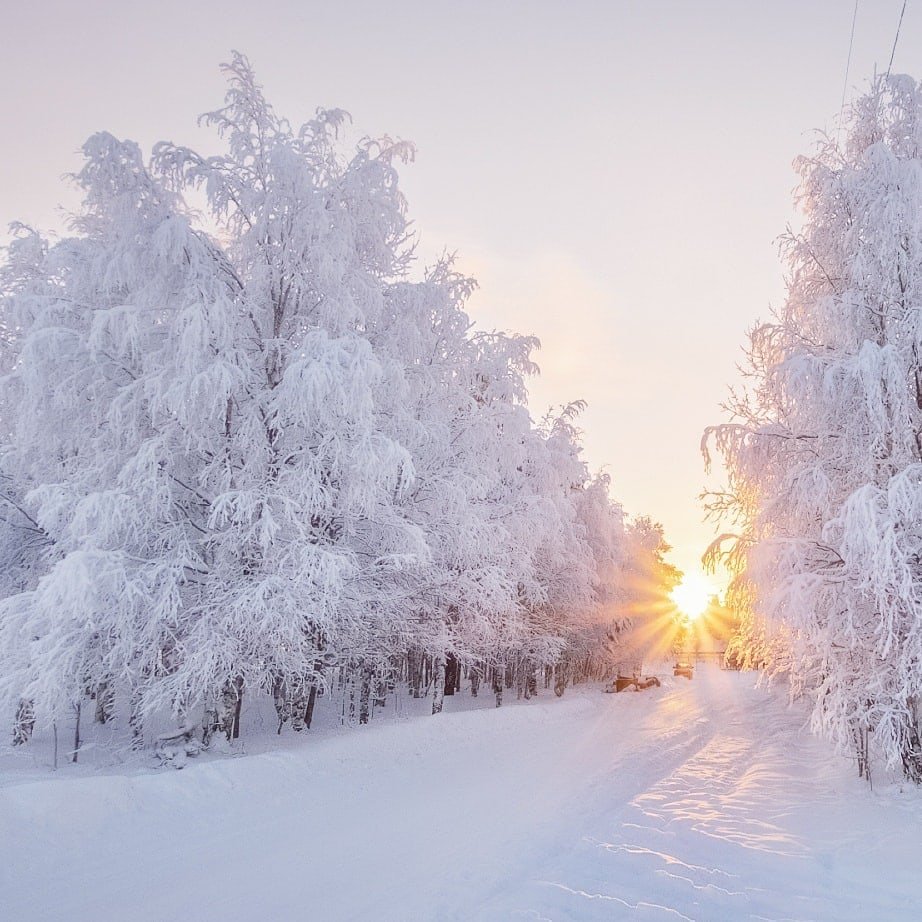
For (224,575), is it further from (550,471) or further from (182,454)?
(550,471)

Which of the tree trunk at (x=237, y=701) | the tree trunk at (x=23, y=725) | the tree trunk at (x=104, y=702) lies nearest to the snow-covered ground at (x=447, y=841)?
the tree trunk at (x=237, y=701)

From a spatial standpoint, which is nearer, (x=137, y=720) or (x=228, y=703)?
(x=137, y=720)

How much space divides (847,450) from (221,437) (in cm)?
1061

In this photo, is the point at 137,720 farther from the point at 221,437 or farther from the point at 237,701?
the point at 221,437

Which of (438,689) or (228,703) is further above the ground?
(228,703)

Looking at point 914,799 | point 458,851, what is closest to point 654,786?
point 914,799

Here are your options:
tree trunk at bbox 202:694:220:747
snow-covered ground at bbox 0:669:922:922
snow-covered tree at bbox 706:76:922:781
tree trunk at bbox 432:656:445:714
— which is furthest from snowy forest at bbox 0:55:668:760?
snow-covered tree at bbox 706:76:922:781

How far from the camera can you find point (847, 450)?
10328 millimetres

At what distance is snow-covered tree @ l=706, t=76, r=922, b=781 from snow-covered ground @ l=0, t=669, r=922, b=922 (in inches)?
68.7

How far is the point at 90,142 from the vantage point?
1048 cm

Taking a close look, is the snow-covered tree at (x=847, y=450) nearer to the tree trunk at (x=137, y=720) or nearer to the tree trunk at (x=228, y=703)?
the tree trunk at (x=228, y=703)

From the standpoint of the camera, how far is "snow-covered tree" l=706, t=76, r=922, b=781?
29.3 feet

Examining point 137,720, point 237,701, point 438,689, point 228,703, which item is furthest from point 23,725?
point 438,689

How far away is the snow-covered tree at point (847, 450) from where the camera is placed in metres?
8.95
